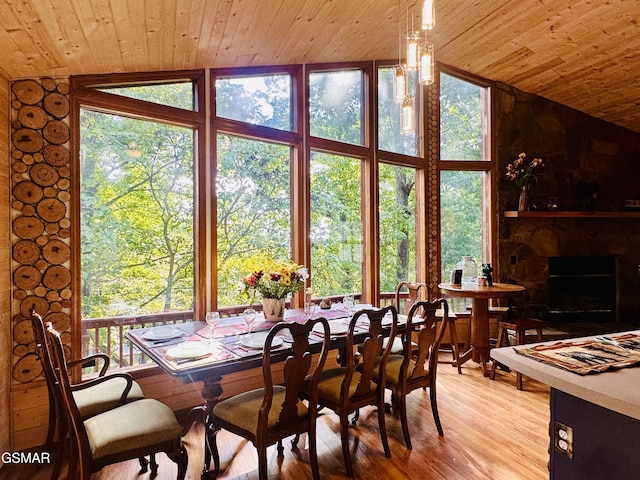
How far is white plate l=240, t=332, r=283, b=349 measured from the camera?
7.89 ft

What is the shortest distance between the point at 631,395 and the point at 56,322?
10.4 feet

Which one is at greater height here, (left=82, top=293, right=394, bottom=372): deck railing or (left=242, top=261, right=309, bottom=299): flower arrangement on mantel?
(left=242, top=261, right=309, bottom=299): flower arrangement on mantel

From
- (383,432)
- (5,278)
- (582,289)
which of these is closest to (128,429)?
(5,278)

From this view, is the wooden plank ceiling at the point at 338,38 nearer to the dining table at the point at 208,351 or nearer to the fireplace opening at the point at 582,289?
the dining table at the point at 208,351

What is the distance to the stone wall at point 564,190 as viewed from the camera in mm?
5449

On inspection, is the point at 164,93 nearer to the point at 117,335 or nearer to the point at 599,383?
the point at 117,335

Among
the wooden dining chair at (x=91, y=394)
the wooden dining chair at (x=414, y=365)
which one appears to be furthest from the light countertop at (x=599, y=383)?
the wooden dining chair at (x=91, y=394)

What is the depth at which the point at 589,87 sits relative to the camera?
5.19 meters

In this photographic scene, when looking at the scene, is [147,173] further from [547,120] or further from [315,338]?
[547,120]

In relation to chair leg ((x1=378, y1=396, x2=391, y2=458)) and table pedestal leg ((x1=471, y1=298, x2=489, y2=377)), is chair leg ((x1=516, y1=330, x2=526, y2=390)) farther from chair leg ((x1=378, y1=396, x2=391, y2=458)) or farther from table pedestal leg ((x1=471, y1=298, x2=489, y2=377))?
chair leg ((x1=378, y1=396, x2=391, y2=458))

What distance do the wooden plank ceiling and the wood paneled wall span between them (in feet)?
1.00

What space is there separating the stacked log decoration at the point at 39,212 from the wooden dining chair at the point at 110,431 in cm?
65

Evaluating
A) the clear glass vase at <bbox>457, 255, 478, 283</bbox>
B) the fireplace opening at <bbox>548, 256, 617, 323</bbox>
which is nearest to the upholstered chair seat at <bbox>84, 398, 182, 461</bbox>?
the clear glass vase at <bbox>457, 255, 478, 283</bbox>

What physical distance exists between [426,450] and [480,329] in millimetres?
2017
